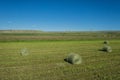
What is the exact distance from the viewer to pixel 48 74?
1148 cm

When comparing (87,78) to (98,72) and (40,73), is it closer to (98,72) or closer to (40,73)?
(98,72)

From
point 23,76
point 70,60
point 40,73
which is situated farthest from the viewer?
point 70,60

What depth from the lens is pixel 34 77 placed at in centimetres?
1073

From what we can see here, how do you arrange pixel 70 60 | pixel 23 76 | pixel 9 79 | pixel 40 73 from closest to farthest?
pixel 9 79 → pixel 23 76 → pixel 40 73 → pixel 70 60

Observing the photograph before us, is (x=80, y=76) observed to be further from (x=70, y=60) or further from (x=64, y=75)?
(x=70, y=60)

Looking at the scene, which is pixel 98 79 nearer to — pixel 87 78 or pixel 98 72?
pixel 87 78

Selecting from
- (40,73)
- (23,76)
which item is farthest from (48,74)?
(23,76)

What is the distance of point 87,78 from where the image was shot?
10.6 metres

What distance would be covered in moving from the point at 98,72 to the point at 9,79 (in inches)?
235

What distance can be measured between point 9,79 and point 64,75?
3.44 meters

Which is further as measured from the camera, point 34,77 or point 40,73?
point 40,73

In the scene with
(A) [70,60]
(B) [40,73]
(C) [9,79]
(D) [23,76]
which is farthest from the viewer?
(A) [70,60]

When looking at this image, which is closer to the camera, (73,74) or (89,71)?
(73,74)

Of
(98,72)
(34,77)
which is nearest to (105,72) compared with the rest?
(98,72)
